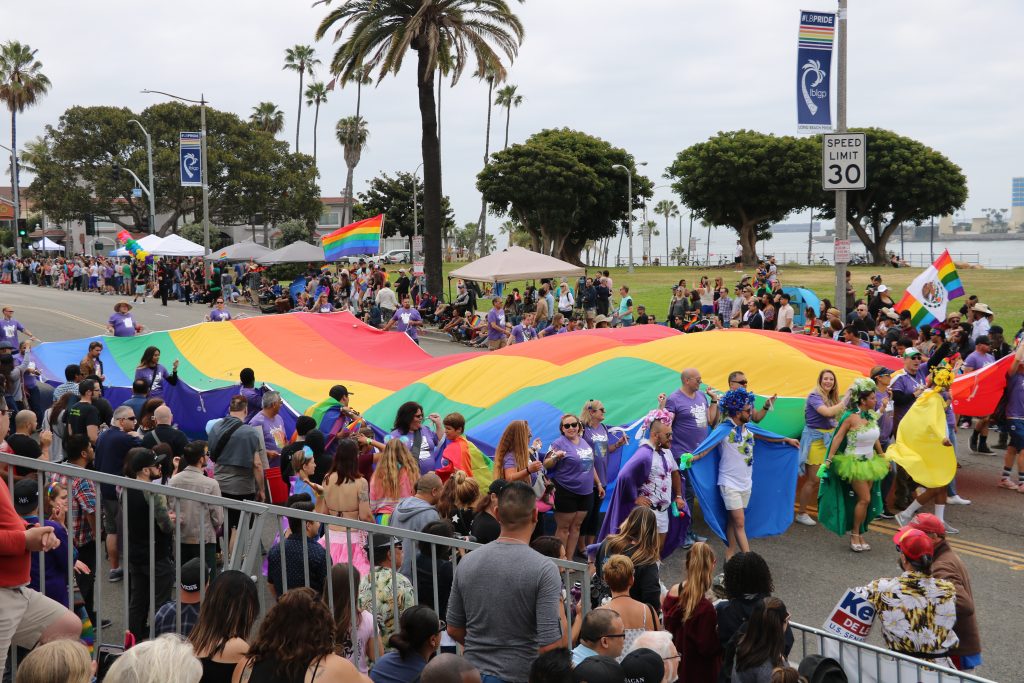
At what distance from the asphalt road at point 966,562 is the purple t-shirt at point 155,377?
5.16 m

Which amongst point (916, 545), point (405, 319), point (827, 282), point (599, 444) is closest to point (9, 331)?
point (405, 319)

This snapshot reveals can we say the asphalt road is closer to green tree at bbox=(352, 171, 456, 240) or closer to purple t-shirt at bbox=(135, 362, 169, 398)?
purple t-shirt at bbox=(135, 362, 169, 398)

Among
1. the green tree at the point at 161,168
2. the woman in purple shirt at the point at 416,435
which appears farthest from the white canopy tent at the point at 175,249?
the woman in purple shirt at the point at 416,435

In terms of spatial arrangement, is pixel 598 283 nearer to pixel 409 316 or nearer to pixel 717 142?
pixel 409 316

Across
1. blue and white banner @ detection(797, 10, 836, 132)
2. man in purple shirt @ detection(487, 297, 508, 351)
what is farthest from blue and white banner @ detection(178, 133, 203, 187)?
blue and white banner @ detection(797, 10, 836, 132)

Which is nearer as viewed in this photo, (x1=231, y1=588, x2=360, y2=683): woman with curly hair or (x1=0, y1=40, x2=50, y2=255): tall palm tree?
(x1=231, y1=588, x2=360, y2=683): woman with curly hair

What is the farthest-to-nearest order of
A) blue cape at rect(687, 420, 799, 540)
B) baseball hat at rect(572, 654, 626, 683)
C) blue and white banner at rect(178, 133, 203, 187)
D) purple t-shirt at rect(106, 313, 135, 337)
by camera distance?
blue and white banner at rect(178, 133, 203, 187) < purple t-shirt at rect(106, 313, 135, 337) < blue cape at rect(687, 420, 799, 540) < baseball hat at rect(572, 654, 626, 683)

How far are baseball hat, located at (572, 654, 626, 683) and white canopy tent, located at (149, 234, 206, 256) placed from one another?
4063 cm

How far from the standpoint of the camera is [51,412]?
1098 centimetres

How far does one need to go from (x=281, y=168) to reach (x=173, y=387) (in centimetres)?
6398

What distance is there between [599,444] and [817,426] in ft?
9.41

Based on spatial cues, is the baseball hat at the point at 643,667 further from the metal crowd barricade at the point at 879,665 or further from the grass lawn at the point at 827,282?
the grass lawn at the point at 827,282

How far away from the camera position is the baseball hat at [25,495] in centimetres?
578

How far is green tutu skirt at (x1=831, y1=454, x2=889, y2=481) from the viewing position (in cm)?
948
